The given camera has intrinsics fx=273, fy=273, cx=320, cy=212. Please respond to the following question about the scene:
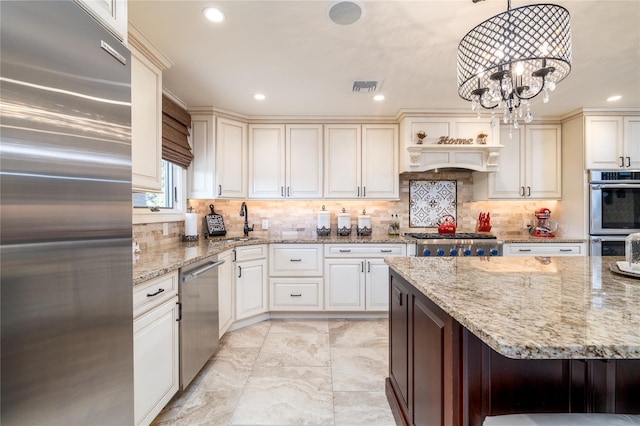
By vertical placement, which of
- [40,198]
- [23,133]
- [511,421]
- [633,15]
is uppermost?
[633,15]

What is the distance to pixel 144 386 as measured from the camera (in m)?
1.42

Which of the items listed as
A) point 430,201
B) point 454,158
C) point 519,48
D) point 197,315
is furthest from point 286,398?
point 454,158

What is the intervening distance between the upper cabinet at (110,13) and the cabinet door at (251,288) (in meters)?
2.15

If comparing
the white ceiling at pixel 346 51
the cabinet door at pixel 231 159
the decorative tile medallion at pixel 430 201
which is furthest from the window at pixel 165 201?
the decorative tile medallion at pixel 430 201

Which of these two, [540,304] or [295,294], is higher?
[540,304]

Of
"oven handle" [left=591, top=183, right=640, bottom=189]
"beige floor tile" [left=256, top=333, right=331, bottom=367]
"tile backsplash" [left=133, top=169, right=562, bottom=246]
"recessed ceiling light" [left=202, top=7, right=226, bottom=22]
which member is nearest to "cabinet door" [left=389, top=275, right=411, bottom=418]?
"beige floor tile" [left=256, top=333, right=331, bottom=367]

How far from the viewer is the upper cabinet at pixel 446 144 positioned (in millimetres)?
3236

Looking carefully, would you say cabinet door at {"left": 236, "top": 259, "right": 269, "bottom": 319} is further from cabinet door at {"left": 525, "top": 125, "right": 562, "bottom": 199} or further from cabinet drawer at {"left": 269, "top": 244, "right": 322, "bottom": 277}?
cabinet door at {"left": 525, "top": 125, "right": 562, "bottom": 199}

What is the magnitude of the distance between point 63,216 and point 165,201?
227 centimetres

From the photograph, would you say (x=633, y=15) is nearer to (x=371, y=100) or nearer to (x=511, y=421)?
(x=371, y=100)

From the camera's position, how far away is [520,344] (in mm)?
633

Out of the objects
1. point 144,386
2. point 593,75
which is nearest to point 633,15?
point 593,75

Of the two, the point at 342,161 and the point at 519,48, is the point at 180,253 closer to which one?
the point at 342,161

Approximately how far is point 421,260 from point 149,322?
1.61 meters
